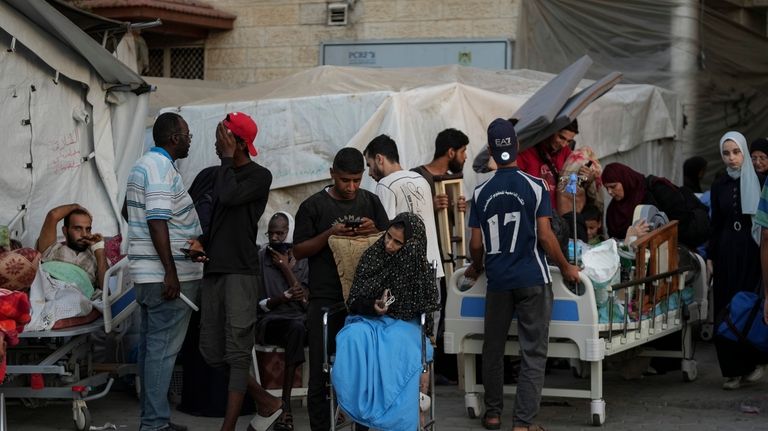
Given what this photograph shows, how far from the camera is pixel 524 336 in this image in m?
7.57

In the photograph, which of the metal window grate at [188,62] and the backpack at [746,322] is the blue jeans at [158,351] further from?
the metal window grate at [188,62]

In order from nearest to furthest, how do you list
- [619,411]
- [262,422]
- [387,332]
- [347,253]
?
[387,332] → [347,253] → [262,422] → [619,411]

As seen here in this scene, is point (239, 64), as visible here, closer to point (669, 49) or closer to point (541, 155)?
point (669, 49)

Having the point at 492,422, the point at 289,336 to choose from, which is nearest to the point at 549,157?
the point at 492,422

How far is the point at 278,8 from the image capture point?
16734 mm

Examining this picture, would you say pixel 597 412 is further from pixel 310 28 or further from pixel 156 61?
pixel 156 61

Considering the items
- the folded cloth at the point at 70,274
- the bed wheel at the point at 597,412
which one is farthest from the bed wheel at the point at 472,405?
the folded cloth at the point at 70,274

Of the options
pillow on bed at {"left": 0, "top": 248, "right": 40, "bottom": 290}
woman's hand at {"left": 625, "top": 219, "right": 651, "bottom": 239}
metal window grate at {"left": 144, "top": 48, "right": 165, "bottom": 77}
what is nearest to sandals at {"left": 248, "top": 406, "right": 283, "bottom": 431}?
pillow on bed at {"left": 0, "top": 248, "right": 40, "bottom": 290}

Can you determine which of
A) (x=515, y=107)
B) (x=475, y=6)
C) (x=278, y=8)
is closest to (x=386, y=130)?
(x=515, y=107)

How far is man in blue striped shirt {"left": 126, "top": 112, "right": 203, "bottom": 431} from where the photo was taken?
23.6 ft

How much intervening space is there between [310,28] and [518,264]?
9.70m

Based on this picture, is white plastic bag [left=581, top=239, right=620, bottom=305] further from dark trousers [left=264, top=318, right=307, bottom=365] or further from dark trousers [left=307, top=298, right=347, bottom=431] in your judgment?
dark trousers [left=264, top=318, right=307, bottom=365]

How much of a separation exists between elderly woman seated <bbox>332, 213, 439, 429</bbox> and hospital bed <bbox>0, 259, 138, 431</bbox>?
2.02 meters

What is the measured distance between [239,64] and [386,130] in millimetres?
6680
